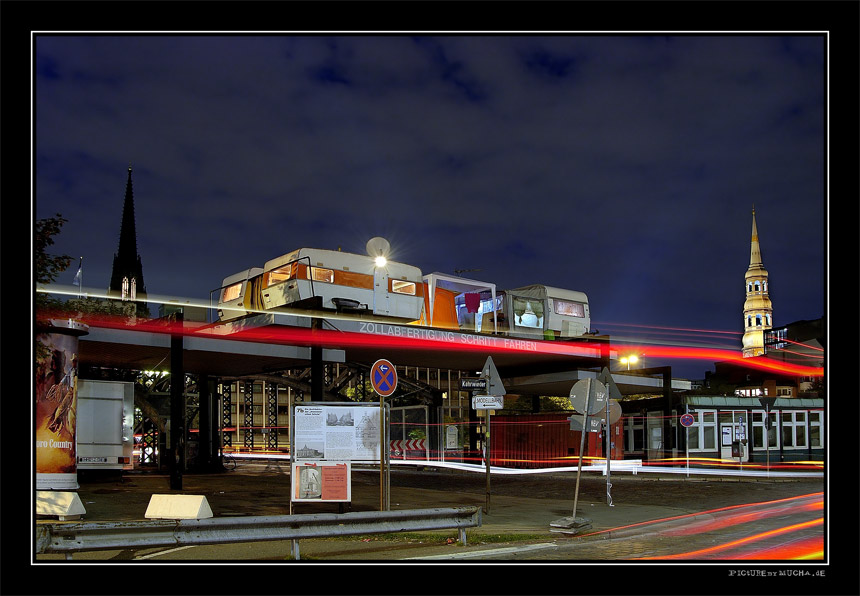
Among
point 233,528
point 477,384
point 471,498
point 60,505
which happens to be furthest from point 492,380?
point 60,505

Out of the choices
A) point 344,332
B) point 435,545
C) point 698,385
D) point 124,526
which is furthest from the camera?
point 698,385

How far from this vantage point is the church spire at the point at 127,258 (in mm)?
113250

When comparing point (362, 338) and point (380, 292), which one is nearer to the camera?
point (362, 338)

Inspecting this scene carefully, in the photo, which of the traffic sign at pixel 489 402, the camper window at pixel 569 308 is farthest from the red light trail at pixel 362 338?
the traffic sign at pixel 489 402

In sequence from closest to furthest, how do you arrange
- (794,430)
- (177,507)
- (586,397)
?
(177,507)
(586,397)
(794,430)

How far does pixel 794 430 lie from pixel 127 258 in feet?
327

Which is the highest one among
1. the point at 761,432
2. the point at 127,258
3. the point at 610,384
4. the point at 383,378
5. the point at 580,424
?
the point at 127,258

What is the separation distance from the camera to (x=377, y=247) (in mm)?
25875

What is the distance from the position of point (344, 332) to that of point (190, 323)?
4.90m

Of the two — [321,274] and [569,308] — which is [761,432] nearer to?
[569,308]

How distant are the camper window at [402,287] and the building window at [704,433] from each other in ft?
62.6
